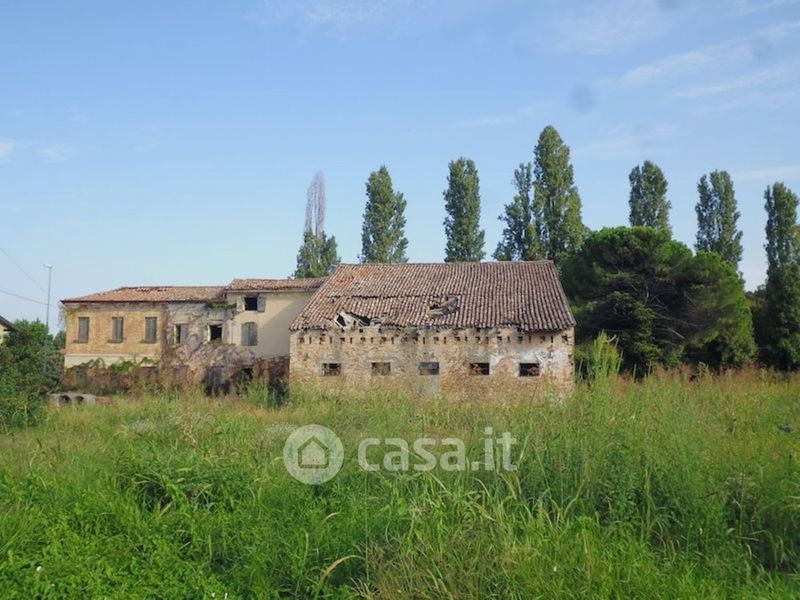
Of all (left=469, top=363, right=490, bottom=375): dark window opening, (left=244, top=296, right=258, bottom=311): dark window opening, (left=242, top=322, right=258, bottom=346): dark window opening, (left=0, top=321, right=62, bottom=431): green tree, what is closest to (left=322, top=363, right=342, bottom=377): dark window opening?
(left=469, top=363, right=490, bottom=375): dark window opening

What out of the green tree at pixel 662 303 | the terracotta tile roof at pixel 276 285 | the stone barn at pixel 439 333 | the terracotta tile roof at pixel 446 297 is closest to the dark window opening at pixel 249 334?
the terracotta tile roof at pixel 276 285

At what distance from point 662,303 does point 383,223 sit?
1296 cm

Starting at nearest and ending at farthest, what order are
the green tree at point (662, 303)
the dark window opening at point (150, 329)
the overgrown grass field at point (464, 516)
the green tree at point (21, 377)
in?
the overgrown grass field at point (464, 516) < the green tree at point (21, 377) < the green tree at point (662, 303) < the dark window opening at point (150, 329)

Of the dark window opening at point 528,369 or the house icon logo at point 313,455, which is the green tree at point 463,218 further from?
the house icon logo at point 313,455

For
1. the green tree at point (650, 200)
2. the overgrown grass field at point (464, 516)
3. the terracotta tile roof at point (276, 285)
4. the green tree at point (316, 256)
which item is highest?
the green tree at point (650, 200)

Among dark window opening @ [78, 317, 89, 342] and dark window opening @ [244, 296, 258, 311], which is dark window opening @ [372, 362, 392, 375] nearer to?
dark window opening @ [244, 296, 258, 311]

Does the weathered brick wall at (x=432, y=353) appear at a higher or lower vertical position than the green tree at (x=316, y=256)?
lower

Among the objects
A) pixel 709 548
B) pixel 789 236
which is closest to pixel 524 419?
pixel 709 548

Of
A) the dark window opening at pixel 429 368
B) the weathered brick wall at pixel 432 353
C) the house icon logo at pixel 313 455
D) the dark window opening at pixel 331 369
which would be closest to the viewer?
the house icon logo at pixel 313 455

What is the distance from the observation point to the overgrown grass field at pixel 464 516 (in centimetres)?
407

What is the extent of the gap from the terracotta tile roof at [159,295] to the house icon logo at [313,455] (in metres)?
20.1

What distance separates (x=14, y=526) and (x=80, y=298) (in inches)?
963

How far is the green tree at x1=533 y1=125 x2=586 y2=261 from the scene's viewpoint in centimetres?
2930

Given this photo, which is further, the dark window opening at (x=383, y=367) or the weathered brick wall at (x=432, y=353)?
the dark window opening at (x=383, y=367)
